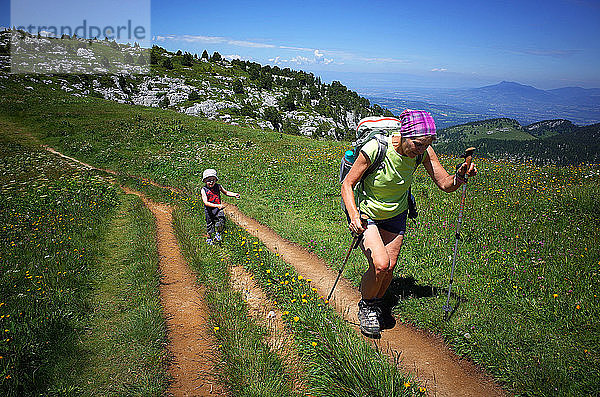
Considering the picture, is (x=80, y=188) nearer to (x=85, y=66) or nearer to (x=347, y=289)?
(x=347, y=289)

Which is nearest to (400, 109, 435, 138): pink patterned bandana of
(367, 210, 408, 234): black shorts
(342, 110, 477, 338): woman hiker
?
(342, 110, 477, 338): woman hiker

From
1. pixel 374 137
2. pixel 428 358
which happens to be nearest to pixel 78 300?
pixel 374 137

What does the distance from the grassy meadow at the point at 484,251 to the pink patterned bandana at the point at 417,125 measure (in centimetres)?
298

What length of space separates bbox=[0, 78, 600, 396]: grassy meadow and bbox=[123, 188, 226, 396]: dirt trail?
0.77m

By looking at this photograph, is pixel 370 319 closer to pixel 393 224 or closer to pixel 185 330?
pixel 393 224

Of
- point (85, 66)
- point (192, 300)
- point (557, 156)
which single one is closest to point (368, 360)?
point (192, 300)

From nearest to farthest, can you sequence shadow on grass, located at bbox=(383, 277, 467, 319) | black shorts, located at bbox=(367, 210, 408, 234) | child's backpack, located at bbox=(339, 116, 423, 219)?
child's backpack, located at bbox=(339, 116, 423, 219)
black shorts, located at bbox=(367, 210, 408, 234)
shadow on grass, located at bbox=(383, 277, 467, 319)

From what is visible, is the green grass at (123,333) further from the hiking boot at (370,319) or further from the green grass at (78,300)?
the hiking boot at (370,319)

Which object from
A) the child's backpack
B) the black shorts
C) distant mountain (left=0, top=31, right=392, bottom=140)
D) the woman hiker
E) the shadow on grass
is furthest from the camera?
distant mountain (left=0, top=31, right=392, bottom=140)

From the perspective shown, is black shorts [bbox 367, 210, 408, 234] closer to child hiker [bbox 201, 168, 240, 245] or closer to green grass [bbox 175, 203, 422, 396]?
green grass [bbox 175, 203, 422, 396]

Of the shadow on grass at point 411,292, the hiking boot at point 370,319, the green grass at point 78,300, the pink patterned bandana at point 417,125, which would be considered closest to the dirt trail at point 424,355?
the hiking boot at point 370,319

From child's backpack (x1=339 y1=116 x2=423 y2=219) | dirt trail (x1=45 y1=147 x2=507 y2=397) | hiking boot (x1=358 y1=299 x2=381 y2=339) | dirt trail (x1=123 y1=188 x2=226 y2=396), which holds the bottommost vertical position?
dirt trail (x1=123 y1=188 x2=226 y2=396)

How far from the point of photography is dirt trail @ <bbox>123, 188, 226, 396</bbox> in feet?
14.0

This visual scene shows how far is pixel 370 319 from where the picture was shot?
5242 millimetres
